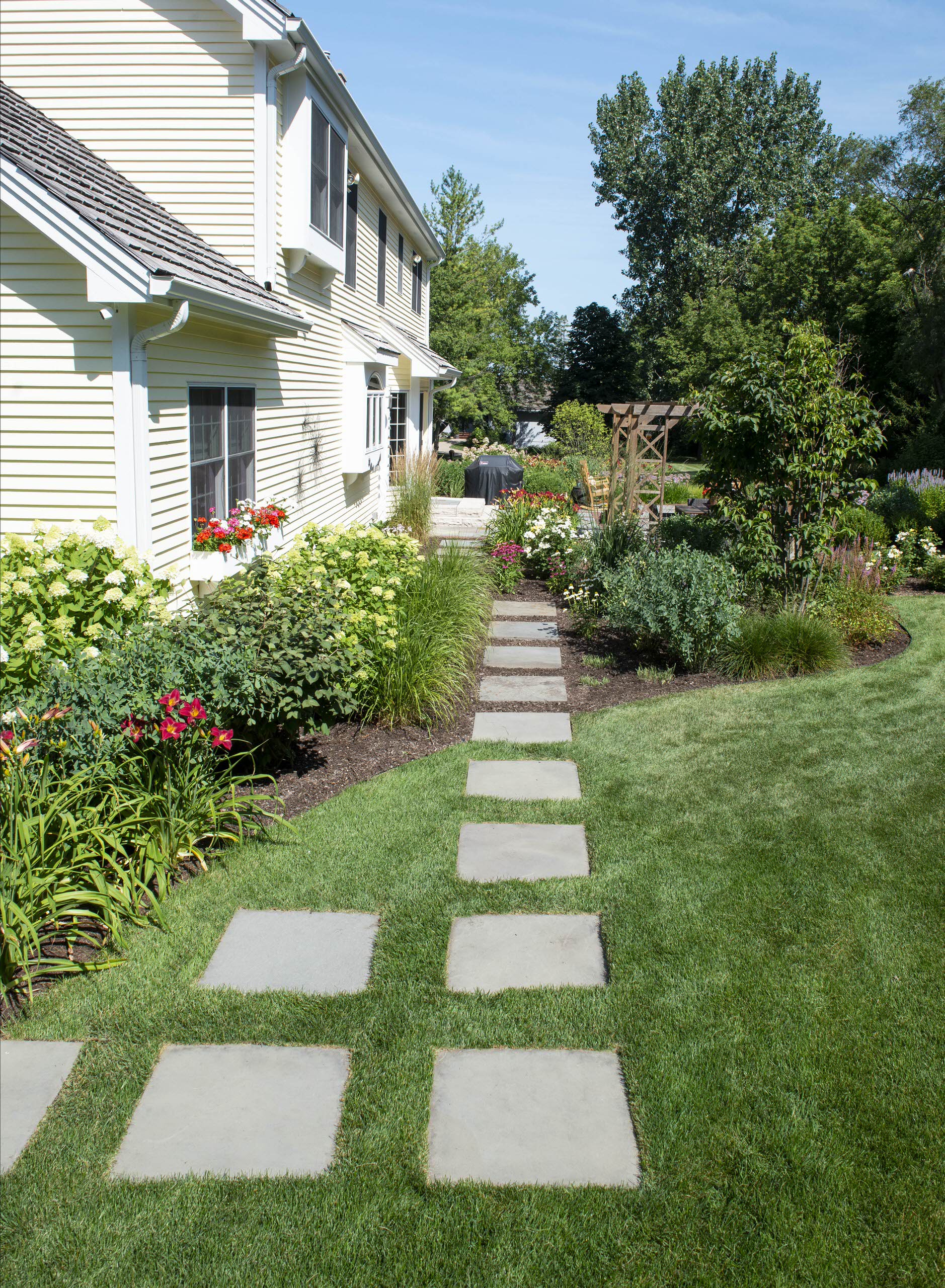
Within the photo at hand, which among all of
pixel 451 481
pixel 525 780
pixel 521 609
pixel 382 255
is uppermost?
pixel 382 255

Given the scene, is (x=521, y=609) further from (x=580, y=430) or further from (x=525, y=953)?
(x=580, y=430)

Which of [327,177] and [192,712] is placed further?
[327,177]

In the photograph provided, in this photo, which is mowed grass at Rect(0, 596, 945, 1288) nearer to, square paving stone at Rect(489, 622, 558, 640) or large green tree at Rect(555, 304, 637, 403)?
square paving stone at Rect(489, 622, 558, 640)

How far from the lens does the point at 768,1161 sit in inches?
111

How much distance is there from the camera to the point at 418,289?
20016 millimetres

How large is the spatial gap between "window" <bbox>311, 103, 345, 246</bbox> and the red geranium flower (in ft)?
21.8

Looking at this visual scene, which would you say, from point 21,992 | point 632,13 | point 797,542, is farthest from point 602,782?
point 632,13

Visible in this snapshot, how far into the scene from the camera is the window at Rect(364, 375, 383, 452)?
13.4 meters

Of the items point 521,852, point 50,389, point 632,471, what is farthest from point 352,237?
point 521,852

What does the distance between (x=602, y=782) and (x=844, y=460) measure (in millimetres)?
4727

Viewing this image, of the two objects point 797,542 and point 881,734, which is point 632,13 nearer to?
point 797,542

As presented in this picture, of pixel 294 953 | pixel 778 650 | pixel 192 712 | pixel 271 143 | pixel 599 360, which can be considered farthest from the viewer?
pixel 599 360

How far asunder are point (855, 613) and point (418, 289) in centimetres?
1403

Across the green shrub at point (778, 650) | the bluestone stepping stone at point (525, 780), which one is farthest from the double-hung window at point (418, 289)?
the bluestone stepping stone at point (525, 780)
